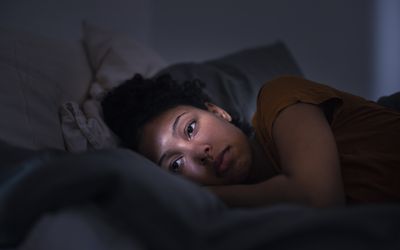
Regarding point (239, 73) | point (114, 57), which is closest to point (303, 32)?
point (239, 73)

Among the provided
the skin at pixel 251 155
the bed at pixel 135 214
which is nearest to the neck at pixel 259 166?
the skin at pixel 251 155

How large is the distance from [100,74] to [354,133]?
0.74 m

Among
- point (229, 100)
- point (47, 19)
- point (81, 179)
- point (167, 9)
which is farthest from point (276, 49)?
point (81, 179)

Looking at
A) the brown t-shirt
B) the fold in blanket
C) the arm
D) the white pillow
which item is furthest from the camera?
the white pillow

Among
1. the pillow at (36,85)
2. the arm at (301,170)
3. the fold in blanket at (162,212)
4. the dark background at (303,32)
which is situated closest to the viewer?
the fold in blanket at (162,212)

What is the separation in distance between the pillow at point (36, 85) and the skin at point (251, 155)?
0.76 ft

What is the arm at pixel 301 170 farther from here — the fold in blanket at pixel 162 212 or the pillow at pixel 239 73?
the pillow at pixel 239 73

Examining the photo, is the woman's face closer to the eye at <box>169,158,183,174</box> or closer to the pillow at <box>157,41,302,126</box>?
the eye at <box>169,158,183,174</box>

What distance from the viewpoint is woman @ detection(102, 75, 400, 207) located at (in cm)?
69

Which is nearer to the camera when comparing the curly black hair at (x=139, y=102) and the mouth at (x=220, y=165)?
the mouth at (x=220, y=165)

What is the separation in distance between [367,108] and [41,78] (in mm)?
785

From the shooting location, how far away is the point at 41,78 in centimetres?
105

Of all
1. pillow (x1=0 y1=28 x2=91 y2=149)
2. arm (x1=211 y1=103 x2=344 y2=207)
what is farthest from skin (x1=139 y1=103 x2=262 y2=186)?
pillow (x1=0 y1=28 x2=91 y2=149)

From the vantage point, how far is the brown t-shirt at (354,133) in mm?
783
